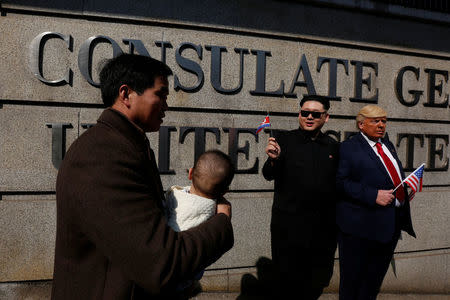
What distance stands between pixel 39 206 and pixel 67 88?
1.30 metres

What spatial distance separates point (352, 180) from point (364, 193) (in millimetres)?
195

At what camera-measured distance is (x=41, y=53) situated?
372 centimetres

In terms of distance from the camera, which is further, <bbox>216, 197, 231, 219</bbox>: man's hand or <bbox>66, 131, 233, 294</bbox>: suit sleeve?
<bbox>216, 197, 231, 219</bbox>: man's hand

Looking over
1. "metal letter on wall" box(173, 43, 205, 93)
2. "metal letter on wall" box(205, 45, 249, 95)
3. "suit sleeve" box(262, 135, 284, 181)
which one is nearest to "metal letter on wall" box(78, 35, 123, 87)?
"metal letter on wall" box(173, 43, 205, 93)

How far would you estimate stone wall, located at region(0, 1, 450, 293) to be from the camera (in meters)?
3.70

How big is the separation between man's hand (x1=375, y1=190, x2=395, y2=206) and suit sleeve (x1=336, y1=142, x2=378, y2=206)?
0.03m

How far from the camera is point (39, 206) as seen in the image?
375 cm

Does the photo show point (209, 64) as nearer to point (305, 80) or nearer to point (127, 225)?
point (305, 80)

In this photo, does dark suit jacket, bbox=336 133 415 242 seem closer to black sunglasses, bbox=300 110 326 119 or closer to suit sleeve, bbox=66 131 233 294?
black sunglasses, bbox=300 110 326 119

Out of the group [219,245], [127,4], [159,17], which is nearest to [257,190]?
[159,17]

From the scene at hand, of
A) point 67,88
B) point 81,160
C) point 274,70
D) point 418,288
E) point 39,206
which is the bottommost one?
point 418,288

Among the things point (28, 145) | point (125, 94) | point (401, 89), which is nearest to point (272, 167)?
point (125, 94)

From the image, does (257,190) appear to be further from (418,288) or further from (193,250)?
(193,250)

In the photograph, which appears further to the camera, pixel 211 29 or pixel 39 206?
pixel 211 29
